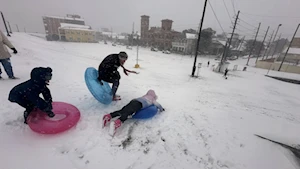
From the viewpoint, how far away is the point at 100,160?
2301 mm

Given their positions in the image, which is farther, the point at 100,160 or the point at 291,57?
the point at 291,57

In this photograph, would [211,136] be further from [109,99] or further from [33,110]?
[33,110]

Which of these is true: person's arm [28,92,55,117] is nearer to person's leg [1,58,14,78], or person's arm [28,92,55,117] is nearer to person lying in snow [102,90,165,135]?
person lying in snow [102,90,165,135]

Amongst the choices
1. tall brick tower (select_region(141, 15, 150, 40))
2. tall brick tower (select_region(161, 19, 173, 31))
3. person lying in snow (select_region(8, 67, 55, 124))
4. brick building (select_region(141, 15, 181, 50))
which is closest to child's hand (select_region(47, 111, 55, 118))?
person lying in snow (select_region(8, 67, 55, 124))

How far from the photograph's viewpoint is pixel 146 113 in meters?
3.47

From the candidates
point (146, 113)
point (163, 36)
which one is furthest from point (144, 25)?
point (146, 113)

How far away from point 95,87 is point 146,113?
1554mm

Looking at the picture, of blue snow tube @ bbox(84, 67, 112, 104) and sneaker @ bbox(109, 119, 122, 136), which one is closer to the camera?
sneaker @ bbox(109, 119, 122, 136)

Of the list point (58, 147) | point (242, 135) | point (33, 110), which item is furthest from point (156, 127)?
point (33, 110)

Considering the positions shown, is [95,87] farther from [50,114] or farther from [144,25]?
[144,25]

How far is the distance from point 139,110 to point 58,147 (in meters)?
1.80

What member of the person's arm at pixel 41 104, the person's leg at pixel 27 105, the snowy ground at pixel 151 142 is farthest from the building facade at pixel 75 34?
the person's arm at pixel 41 104

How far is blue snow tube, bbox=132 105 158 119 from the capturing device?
342 centimetres

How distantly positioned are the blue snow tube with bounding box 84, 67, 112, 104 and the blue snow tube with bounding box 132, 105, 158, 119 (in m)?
0.99
